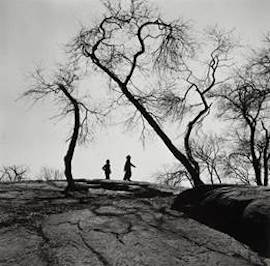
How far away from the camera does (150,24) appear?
17000 millimetres

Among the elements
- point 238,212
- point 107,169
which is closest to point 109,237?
point 238,212

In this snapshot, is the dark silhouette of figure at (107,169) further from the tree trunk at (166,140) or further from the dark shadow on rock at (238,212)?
the dark shadow on rock at (238,212)

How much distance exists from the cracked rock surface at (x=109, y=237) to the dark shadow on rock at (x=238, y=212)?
0.25 metres

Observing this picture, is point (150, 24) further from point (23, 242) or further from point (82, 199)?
point (23, 242)

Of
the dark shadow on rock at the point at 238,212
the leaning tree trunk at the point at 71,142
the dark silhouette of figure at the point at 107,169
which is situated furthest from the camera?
the dark silhouette of figure at the point at 107,169

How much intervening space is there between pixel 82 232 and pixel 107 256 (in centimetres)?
132

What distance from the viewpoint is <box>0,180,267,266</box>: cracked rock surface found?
6.20 m

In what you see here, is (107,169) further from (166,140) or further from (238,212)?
(238,212)

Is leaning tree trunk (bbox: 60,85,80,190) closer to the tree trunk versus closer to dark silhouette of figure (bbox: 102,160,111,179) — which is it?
the tree trunk

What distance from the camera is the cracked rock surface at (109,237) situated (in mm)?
6203

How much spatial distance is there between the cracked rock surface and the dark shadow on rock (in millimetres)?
253

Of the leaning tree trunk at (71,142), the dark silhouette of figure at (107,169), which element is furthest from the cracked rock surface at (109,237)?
Answer: the dark silhouette of figure at (107,169)

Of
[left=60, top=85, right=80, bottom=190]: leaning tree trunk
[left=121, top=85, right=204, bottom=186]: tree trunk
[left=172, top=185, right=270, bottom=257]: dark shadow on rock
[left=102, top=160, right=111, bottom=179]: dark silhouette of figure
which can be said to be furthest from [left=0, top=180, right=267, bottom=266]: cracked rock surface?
Result: [left=102, top=160, right=111, bottom=179]: dark silhouette of figure

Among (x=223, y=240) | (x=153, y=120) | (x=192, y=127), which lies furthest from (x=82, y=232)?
(x=192, y=127)
